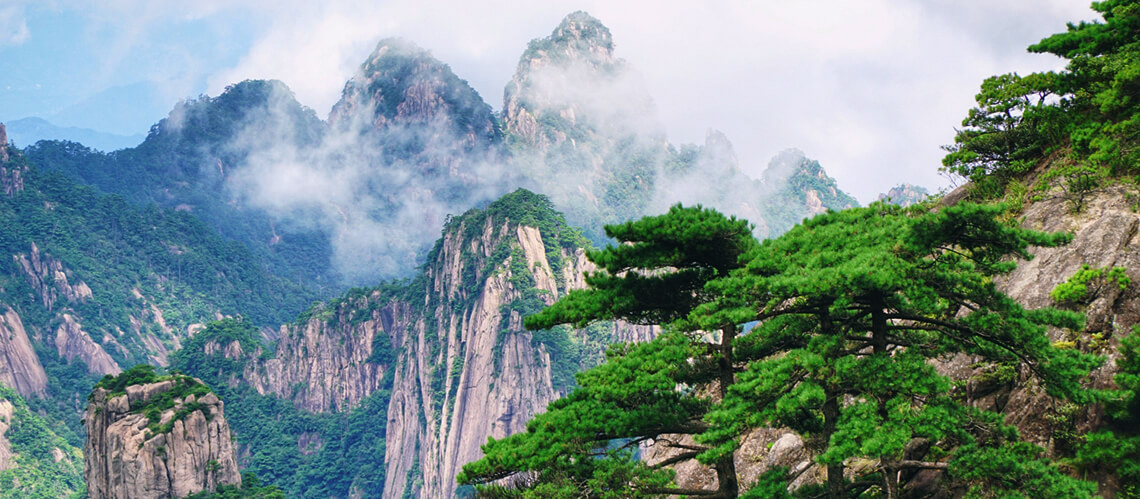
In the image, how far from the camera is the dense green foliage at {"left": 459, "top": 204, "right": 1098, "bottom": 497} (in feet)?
29.2

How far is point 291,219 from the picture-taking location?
644ft

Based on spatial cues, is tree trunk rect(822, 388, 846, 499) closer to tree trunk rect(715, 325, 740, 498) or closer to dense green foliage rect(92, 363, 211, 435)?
tree trunk rect(715, 325, 740, 498)

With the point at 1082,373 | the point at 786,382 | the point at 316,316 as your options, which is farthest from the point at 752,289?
the point at 316,316

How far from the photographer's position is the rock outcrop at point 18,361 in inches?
3748

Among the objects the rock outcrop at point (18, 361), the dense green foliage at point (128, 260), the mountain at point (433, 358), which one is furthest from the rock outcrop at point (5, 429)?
the dense green foliage at point (128, 260)

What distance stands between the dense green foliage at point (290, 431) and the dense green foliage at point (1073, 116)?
9485 centimetres

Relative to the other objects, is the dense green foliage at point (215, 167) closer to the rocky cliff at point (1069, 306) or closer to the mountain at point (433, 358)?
the mountain at point (433, 358)

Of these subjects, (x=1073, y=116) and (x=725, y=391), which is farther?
(x=1073, y=116)

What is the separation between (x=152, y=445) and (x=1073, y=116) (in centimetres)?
5138

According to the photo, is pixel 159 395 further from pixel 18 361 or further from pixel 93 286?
pixel 93 286

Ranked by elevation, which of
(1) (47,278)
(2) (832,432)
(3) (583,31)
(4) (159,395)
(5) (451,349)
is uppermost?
(3) (583,31)

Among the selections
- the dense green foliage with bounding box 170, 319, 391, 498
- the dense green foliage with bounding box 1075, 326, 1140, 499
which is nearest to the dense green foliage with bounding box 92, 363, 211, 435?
the dense green foliage with bounding box 170, 319, 391, 498

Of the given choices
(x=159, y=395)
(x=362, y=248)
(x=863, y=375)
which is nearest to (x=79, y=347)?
(x=159, y=395)

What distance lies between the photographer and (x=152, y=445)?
4969 centimetres
